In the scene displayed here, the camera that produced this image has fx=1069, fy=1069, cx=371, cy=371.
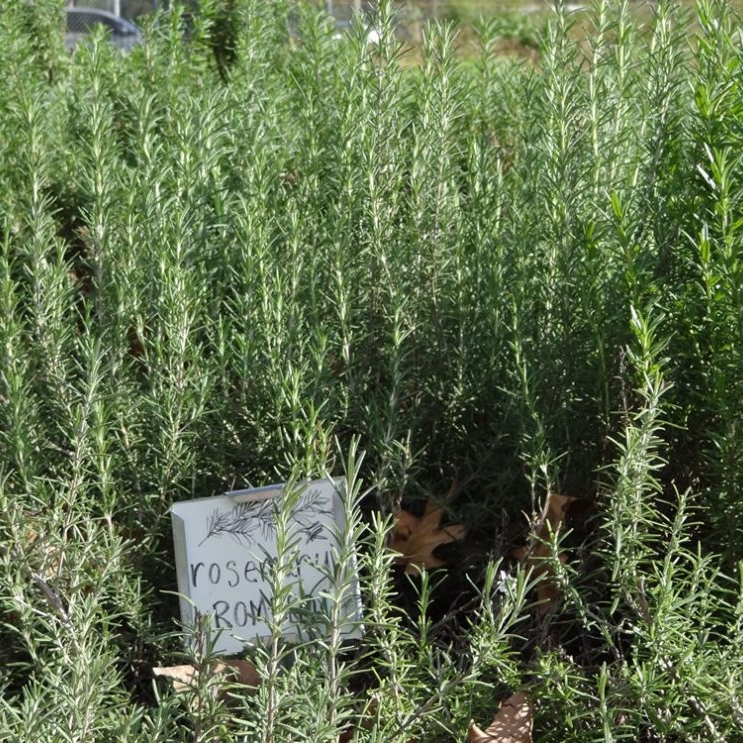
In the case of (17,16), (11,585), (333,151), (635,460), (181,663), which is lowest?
(181,663)

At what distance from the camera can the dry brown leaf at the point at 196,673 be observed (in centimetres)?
160

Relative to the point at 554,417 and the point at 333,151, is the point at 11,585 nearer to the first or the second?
the point at 554,417

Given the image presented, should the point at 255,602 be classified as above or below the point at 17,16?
below

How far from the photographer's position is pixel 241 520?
1832 mm

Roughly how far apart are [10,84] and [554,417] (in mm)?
1935

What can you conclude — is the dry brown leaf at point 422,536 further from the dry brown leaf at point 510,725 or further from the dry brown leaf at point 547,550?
the dry brown leaf at point 510,725

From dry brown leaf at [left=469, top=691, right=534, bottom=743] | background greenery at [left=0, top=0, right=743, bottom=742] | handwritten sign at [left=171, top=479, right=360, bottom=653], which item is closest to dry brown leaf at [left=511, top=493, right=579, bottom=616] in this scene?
background greenery at [left=0, top=0, right=743, bottom=742]

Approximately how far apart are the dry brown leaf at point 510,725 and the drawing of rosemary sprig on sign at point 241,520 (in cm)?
48

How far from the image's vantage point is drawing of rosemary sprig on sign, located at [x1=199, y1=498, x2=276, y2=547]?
1824mm

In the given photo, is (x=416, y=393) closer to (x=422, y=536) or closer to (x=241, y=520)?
(x=422, y=536)

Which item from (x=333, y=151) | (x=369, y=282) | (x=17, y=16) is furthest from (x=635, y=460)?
(x=17, y=16)

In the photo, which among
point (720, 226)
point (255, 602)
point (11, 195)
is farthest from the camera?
point (11, 195)

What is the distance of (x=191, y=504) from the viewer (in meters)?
1.82

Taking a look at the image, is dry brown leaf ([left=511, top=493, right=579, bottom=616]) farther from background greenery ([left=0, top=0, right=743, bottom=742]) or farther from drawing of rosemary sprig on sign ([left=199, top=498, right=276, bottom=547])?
drawing of rosemary sprig on sign ([left=199, top=498, right=276, bottom=547])
